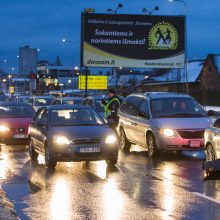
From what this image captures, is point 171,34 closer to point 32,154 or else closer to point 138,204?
point 32,154

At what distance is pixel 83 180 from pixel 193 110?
20.9 ft

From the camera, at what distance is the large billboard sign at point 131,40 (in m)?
38.4

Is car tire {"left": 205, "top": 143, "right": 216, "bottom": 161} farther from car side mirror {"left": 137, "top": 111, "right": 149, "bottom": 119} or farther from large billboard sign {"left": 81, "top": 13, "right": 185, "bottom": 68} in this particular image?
large billboard sign {"left": 81, "top": 13, "right": 185, "bottom": 68}

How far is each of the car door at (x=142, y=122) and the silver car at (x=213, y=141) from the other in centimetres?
341

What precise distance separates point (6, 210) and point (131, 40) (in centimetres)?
3045

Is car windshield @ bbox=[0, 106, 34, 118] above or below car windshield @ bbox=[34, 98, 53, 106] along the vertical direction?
above

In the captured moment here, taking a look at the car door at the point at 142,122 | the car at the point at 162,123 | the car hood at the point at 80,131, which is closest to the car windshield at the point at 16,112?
the car at the point at 162,123

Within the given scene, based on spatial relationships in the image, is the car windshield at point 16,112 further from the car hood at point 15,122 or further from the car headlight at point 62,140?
the car headlight at point 62,140

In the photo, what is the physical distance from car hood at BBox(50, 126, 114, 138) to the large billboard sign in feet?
74.4

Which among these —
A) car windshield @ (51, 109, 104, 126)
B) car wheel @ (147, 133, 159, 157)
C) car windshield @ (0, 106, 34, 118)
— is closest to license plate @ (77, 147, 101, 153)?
car windshield @ (51, 109, 104, 126)

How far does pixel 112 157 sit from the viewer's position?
15156mm

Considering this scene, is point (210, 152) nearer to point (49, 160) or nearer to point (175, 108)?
point (49, 160)

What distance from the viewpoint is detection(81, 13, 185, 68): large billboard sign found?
3841 centimetres

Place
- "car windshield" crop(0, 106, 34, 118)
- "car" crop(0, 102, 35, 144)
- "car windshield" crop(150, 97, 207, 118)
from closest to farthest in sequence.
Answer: "car windshield" crop(150, 97, 207, 118) → "car" crop(0, 102, 35, 144) → "car windshield" crop(0, 106, 34, 118)
